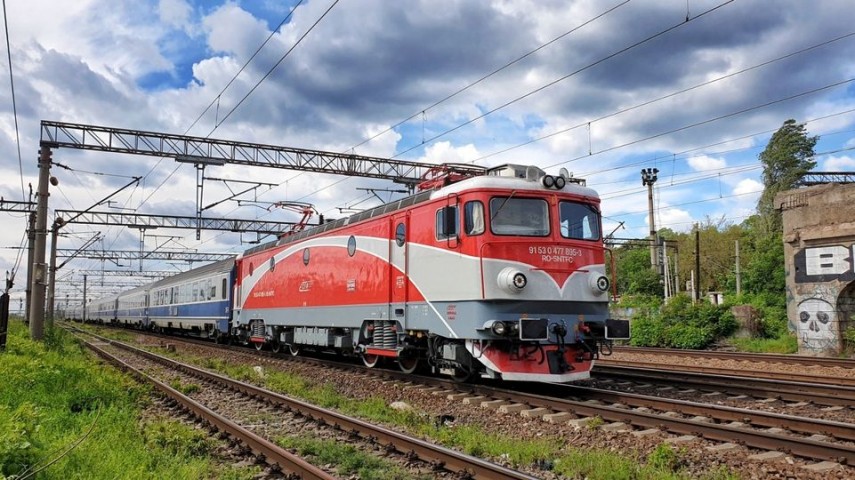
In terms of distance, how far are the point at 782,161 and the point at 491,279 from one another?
55.8m

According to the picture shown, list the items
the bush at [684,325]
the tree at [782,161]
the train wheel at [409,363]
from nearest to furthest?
the train wheel at [409,363]
the bush at [684,325]
the tree at [782,161]

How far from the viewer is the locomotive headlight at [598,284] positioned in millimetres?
11367

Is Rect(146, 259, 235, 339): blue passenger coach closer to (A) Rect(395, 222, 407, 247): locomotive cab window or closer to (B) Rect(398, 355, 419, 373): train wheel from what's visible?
(B) Rect(398, 355, 419, 373): train wheel

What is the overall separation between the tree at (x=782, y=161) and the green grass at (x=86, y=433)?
187 ft

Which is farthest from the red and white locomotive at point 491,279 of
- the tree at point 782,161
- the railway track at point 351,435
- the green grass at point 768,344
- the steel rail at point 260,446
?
the tree at point 782,161

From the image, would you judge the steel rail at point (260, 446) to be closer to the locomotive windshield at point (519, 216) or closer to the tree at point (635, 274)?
the locomotive windshield at point (519, 216)

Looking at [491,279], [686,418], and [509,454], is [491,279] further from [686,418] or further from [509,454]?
[509,454]

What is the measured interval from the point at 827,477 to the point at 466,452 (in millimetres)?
3603

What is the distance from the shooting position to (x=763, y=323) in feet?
81.0

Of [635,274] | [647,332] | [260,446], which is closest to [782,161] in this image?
[635,274]

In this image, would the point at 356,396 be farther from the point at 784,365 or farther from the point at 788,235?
the point at 788,235

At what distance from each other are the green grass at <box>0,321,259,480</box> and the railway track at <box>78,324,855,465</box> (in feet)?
15.4

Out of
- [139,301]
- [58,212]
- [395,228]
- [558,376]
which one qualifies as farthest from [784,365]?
[139,301]

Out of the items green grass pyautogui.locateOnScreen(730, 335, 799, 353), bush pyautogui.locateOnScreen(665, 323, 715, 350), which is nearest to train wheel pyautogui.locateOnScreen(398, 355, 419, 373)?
green grass pyautogui.locateOnScreen(730, 335, 799, 353)
